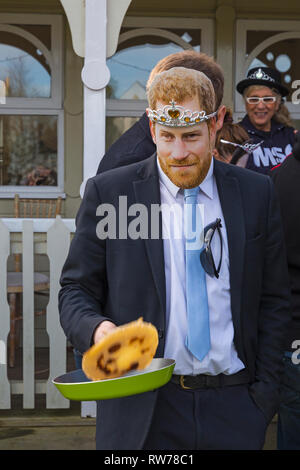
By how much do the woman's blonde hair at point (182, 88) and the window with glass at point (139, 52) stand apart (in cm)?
420

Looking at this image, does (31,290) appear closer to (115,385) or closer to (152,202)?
(152,202)

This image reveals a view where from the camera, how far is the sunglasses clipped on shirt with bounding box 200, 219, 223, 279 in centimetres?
161

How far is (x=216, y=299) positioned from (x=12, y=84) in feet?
15.2

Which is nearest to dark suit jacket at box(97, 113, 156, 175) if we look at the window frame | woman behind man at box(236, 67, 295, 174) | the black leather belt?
the black leather belt

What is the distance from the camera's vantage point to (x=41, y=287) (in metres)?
4.55

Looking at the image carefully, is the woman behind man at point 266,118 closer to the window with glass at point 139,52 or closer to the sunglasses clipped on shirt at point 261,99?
the sunglasses clipped on shirt at point 261,99

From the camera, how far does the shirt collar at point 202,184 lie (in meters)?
1.67

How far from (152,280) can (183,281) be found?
0.09m

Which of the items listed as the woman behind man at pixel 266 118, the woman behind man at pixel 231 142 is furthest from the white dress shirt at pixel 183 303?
the woman behind man at pixel 266 118

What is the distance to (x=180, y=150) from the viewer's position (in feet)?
5.04

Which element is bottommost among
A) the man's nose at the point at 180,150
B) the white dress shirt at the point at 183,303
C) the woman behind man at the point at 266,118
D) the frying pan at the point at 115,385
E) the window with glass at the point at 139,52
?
the frying pan at the point at 115,385

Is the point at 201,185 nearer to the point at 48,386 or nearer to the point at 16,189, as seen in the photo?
the point at 48,386

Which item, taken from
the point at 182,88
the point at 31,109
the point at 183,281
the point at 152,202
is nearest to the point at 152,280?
the point at 183,281
